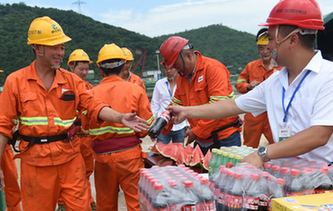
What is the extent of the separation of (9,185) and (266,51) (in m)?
5.16

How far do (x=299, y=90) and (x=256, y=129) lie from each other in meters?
3.41

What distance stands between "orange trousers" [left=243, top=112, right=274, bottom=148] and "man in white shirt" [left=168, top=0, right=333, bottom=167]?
3072 millimetres

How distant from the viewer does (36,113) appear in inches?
114

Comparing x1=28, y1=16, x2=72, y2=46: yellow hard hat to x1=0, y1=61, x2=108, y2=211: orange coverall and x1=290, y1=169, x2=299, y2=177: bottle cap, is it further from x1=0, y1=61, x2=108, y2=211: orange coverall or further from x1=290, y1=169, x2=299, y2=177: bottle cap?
x1=290, y1=169, x2=299, y2=177: bottle cap

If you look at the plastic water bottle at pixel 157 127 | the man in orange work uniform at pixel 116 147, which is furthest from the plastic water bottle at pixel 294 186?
the man in orange work uniform at pixel 116 147

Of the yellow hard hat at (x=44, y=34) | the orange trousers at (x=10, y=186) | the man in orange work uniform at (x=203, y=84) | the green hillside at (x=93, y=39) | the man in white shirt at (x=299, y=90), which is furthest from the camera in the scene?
the green hillside at (x=93, y=39)

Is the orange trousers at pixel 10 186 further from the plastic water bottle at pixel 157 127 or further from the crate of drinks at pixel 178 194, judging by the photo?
the crate of drinks at pixel 178 194

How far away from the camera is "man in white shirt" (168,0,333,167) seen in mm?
1843

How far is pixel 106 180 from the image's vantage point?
3.54 metres

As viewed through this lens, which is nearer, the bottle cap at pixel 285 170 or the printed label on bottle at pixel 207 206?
the printed label on bottle at pixel 207 206

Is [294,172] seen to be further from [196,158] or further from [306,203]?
[196,158]

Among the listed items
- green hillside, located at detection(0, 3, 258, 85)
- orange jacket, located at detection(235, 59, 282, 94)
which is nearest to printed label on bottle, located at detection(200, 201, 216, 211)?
orange jacket, located at detection(235, 59, 282, 94)

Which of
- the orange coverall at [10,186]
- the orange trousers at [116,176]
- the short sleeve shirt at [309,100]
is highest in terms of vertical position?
the short sleeve shirt at [309,100]

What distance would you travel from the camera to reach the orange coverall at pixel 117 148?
341cm
